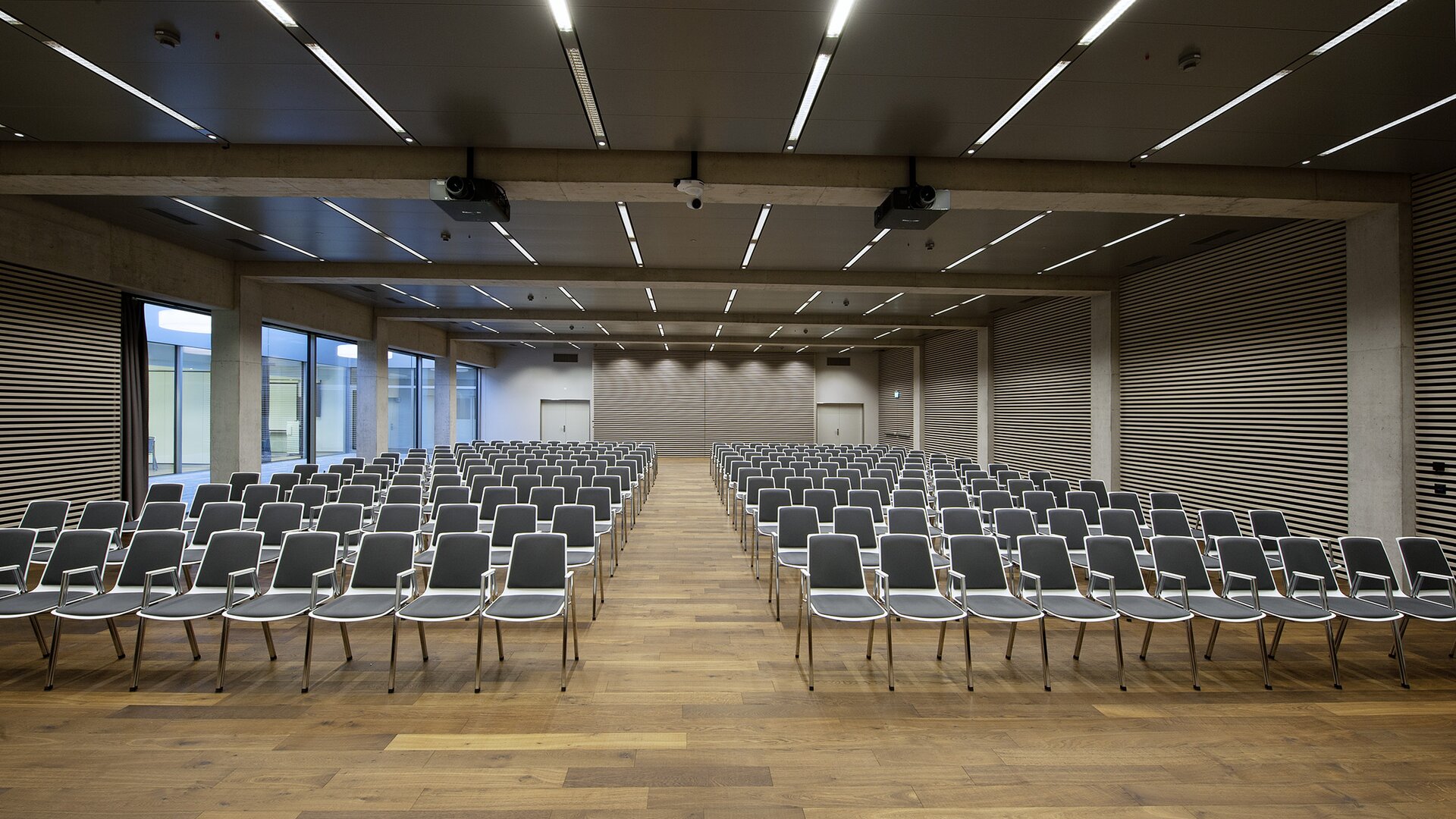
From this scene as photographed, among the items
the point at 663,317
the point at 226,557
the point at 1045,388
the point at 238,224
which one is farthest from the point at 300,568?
the point at 1045,388

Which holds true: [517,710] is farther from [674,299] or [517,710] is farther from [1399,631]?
[674,299]

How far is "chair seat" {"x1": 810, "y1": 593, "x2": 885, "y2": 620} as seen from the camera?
4.04 meters

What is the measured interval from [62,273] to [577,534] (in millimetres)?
7767

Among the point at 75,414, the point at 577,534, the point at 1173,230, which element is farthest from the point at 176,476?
the point at 1173,230

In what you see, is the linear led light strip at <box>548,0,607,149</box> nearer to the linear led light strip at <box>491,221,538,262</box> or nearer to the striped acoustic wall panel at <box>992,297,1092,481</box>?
the linear led light strip at <box>491,221,538,262</box>

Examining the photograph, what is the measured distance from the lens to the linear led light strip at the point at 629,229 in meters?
7.70

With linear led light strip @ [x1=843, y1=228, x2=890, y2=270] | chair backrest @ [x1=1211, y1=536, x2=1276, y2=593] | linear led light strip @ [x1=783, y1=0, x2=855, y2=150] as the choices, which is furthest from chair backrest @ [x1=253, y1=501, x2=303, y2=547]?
chair backrest @ [x1=1211, y1=536, x2=1276, y2=593]

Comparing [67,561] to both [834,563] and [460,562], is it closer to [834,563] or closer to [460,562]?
[460,562]

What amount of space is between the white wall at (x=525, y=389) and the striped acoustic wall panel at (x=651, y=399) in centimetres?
62

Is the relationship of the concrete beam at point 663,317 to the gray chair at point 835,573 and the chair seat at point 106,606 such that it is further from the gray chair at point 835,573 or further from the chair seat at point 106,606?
the chair seat at point 106,606

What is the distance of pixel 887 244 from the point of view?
30.8ft

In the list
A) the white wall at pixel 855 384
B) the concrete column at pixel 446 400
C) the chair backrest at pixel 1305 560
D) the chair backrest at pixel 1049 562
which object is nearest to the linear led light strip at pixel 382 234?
the chair backrest at pixel 1049 562

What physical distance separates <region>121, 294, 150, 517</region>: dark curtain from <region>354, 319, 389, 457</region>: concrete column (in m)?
5.90

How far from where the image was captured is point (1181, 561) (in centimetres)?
477
